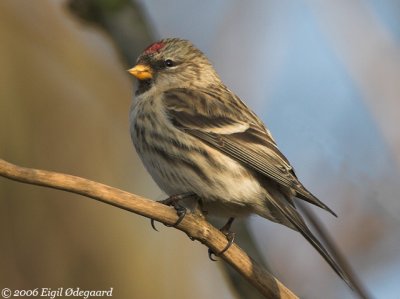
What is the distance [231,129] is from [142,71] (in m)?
0.63

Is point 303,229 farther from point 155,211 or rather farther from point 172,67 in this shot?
point 172,67

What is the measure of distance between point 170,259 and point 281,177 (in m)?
1.68

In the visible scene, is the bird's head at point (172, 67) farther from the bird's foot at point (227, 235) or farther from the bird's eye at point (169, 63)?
the bird's foot at point (227, 235)

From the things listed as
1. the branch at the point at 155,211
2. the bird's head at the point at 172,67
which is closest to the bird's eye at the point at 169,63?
the bird's head at the point at 172,67

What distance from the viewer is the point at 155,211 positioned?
3293 mm

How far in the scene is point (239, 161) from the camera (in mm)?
4250

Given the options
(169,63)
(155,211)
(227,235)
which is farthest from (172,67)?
(155,211)

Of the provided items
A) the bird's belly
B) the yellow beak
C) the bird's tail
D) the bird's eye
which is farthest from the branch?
the bird's eye

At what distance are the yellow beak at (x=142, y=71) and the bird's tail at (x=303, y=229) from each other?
1038 millimetres

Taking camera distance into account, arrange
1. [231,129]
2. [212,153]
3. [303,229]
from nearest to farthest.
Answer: [303,229], [212,153], [231,129]

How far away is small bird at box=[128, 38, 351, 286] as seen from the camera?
415cm

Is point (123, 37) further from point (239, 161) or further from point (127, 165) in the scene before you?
point (127, 165)

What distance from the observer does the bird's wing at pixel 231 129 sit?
417 cm

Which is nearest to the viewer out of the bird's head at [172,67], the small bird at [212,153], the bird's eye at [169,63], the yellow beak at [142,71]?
the small bird at [212,153]
